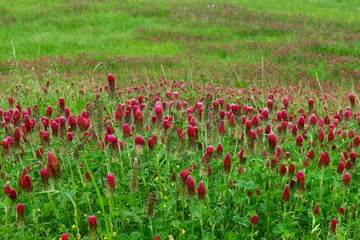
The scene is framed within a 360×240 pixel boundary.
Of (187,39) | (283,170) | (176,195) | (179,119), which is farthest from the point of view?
(187,39)

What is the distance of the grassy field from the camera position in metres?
12.8

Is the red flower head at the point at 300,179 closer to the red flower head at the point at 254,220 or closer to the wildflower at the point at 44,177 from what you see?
the red flower head at the point at 254,220

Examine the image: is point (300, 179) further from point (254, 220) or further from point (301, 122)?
point (301, 122)

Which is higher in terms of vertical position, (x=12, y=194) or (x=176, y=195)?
(x=12, y=194)

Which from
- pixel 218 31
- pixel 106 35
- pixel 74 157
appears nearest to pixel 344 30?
pixel 218 31

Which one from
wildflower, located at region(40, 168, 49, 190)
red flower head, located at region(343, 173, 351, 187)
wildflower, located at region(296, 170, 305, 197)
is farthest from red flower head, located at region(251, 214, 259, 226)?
wildflower, located at region(40, 168, 49, 190)

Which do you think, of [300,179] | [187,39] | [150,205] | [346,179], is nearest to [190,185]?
[150,205]

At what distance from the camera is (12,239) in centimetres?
260

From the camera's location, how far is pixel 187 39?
1705 centimetres

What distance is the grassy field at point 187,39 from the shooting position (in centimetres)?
1279

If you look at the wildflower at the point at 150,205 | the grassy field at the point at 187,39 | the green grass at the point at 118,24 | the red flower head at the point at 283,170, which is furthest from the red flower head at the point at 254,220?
the green grass at the point at 118,24

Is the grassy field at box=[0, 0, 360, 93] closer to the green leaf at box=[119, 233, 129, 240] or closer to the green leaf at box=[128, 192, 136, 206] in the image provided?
the green leaf at box=[128, 192, 136, 206]

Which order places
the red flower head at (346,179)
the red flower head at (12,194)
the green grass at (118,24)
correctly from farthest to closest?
the green grass at (118,24)
the red flower head at (346,179)
the red flower head at (12,194)

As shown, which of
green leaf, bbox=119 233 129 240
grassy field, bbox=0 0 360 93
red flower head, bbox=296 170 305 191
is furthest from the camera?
grassy field, bbox=0 0 360 93
